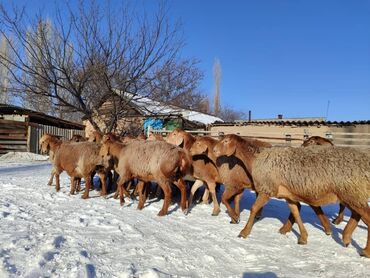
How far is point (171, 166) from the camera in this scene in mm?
7949

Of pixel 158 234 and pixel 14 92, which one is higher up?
pixel 14 92

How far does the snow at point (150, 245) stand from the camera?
4.53 m

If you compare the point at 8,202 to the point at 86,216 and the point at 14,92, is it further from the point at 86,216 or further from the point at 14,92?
the point at 14,92

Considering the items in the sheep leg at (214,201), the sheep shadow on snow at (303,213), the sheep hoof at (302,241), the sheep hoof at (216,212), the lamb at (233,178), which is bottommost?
the sheep shadow on snow at (303,213)

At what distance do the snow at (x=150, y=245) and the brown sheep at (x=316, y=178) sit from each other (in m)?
0.59

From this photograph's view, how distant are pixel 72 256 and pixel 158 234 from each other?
193 centimetres

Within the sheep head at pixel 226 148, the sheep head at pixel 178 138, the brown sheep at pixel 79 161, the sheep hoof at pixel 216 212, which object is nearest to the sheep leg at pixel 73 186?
the brown sheep at pixel 79 161

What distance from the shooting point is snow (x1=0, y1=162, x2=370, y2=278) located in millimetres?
4527

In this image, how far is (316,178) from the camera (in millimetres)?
5914

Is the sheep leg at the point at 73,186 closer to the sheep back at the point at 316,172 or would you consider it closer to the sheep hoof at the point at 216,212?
the sheep hoof at the point at 216,212

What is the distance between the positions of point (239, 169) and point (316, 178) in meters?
2.18

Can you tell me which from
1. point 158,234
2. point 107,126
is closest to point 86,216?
point 158,234

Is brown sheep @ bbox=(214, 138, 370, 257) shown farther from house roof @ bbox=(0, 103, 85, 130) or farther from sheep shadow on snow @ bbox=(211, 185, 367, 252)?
house roof @ bbox=(0, 103, 85, 130)

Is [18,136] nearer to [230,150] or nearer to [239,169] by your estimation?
[239,169]
